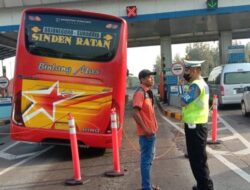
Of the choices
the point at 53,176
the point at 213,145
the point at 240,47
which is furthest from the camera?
the point at 240,47

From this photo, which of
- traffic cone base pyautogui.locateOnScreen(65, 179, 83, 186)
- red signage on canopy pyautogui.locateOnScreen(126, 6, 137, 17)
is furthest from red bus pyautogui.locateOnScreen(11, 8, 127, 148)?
red signage on canopy pyautogui.locateOnScreen(126, 6, 137, 17)

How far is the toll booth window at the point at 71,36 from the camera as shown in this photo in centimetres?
1080

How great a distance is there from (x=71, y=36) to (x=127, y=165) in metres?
3.07

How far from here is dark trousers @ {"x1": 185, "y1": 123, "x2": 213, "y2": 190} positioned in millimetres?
6914

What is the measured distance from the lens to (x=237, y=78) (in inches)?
848

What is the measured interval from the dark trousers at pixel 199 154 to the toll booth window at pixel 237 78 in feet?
48.8

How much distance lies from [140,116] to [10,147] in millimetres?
7120

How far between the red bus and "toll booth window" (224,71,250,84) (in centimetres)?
1150

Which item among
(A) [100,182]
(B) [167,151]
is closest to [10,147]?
(B) [167,151]

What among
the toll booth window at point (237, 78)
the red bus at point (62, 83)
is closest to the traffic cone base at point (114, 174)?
the red bus at point (62, 83)

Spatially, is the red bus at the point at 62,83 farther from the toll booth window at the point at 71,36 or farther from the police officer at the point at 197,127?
the police officer at the point at 197,127

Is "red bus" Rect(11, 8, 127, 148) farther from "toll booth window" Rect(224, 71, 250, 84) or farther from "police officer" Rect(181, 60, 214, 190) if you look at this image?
"toll booth window" Rect(224, 71, 250, 84)

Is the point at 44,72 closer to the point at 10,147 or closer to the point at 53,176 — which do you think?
the point at 53,176

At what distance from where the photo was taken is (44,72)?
10695 mm
